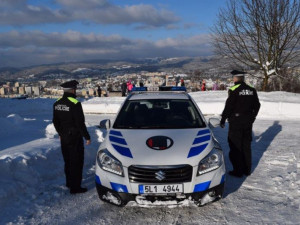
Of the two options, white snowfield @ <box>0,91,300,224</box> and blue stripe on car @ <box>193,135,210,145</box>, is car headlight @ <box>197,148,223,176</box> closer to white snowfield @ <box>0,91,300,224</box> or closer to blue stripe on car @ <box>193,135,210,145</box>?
blue stripe on car @ <box>193,135,210,145</box>

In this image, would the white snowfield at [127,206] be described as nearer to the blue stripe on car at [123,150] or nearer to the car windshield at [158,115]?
the blue stripe on car at [123,150]

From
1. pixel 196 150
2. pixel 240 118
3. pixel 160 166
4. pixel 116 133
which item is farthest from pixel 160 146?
pixel 240 118

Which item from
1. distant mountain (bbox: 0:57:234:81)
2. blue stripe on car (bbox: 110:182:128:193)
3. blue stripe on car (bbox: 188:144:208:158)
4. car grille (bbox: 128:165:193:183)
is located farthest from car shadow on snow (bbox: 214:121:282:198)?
distant mountain (bbox: 0:57:234:81)

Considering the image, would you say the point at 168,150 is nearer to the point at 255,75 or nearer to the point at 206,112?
the point at 206,112

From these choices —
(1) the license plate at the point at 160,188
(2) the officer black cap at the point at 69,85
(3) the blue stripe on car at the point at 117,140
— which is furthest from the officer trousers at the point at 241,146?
(2) the officer black cap at the point at 69,85

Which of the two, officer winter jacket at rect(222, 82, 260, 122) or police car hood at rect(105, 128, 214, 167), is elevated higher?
officer winter jacket at rect(222, 82, 260, 122)

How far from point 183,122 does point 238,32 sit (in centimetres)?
1793

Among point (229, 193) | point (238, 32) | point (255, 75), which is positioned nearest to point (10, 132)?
point (229, 193)

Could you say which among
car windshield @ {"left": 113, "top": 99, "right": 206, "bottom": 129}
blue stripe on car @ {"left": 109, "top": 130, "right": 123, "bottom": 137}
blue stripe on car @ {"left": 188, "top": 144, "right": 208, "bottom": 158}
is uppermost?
car windshield @ {"left": 113, "top": 99, "right": 206, "bottom": 129}

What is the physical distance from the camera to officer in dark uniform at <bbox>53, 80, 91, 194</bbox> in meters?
4.38

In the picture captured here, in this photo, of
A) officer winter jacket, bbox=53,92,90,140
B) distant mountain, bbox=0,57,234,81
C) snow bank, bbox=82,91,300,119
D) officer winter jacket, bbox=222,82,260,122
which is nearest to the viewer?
officer winter jacket, bbox=53,92,90,140

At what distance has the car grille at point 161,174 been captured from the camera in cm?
→ 345

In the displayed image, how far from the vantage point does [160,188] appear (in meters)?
3.44

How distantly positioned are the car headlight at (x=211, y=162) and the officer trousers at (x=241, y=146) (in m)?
1.47
